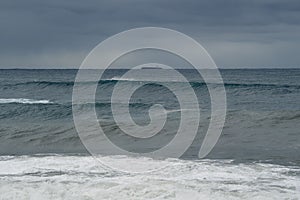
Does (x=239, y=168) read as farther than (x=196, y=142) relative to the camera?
No

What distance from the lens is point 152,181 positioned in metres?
9.90

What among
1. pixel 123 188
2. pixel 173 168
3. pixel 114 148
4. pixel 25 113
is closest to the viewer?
pixel 123 188

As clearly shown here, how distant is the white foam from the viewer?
923 centimetres

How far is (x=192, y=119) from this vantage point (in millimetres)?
23781

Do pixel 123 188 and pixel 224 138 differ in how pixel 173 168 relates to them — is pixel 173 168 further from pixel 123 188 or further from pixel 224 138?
pixel 224 138

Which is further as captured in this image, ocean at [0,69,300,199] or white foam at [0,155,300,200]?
ocean at [0,69,300,199]

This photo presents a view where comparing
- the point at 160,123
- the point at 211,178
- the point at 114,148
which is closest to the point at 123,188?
the point at 211,178

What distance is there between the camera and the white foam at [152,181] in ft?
30.3

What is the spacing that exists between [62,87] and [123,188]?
1795 inches

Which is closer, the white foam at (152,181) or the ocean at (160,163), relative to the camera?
the white foam at (152,181)

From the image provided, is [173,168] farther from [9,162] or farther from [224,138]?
[224,138]

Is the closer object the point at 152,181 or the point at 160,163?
the point at 152,181

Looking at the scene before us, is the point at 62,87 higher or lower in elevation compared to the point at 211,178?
higher

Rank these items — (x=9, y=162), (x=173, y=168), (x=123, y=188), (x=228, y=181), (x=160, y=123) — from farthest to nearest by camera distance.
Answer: (x=160, y=123)
(x=9, y=162)
(x=173, y=168)
(x=228, y=181)
(x=123, y=188)
